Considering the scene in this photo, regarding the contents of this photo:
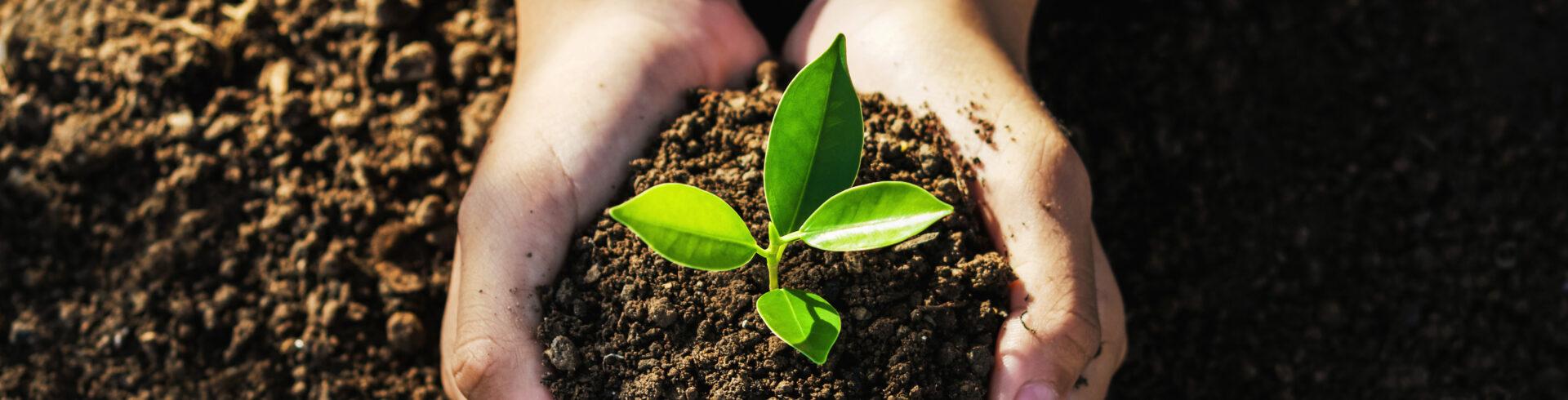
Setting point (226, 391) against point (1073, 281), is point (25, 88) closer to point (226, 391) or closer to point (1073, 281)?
point (226, 391)

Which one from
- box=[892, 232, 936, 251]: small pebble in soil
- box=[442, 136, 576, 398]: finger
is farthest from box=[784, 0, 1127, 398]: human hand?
box=[442, 136, 576, 398]: finger

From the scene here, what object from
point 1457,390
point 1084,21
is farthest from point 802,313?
point 1457,390

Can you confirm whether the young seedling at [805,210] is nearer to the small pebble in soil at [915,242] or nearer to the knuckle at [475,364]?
the small pebble in soil at [915,242]

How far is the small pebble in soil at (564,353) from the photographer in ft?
4.60

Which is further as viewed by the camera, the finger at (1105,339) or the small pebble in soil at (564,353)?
the finger at (1105,339)

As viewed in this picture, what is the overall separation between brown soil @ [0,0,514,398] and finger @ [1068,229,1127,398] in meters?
1.14

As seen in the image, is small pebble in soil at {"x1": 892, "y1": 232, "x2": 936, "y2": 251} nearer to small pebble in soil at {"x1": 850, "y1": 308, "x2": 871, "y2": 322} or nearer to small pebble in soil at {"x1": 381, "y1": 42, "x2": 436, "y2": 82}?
small pebble in soil at {"x1": 850, "y1": 308, "x2": 871, "y2": 322}

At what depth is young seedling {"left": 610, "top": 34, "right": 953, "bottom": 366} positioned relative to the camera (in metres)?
1.18

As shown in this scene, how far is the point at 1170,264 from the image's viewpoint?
204 cm

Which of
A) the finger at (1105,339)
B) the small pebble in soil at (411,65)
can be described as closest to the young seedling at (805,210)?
the finger at (1105,339)

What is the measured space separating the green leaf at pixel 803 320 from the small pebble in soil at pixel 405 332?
93cm

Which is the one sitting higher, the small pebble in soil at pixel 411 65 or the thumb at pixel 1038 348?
the small pebble in soil at pixel 411 65

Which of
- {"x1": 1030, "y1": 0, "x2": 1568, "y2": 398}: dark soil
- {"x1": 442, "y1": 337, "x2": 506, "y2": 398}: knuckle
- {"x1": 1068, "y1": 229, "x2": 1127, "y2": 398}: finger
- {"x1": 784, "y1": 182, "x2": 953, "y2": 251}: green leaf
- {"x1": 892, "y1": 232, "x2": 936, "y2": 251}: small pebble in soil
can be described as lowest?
{"x1": 1030, "y1": 0, "x2": 1568, "y2": 398}: dark soil

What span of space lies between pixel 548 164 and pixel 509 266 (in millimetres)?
150
